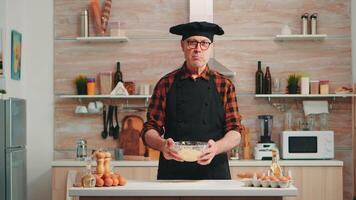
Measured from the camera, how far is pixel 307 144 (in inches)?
256

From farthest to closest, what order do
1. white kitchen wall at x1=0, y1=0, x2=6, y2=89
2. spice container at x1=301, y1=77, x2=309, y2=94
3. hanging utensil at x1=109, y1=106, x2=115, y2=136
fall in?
hanging utensil at x1=109, y1=106, x2=115, y2=136, spice container at x1=301, y1=77, x2=309, y2=94, white kitchen wall at x1=0, y1=0, x2=6, y2=89

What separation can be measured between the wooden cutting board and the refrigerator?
109 centimetres

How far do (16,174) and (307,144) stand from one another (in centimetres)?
277

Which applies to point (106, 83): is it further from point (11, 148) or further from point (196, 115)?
point (196, 115)

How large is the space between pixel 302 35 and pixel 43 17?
8.73 ft

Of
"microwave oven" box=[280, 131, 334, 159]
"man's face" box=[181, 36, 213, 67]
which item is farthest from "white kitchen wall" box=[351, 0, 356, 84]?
"man's face" box=[181, 36, 213, 67]

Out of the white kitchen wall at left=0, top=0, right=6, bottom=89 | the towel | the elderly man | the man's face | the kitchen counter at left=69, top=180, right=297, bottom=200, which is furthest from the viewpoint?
→ the towel

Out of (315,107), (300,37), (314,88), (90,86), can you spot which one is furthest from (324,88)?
(90,86)

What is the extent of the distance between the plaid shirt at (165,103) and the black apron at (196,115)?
25 mm

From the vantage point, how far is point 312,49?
22.4 feet

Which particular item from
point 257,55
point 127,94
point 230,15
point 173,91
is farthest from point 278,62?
point 173,91

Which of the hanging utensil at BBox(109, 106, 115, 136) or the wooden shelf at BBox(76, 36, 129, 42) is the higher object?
the wooden shelf at BBox(76, 36, 129, 42)

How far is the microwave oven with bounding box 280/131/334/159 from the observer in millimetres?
6484

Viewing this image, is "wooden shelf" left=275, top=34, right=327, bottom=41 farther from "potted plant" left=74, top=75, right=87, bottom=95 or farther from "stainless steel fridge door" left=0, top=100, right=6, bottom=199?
"stainless steel fridge door" left=0, top=100, right=6, bottom=199
